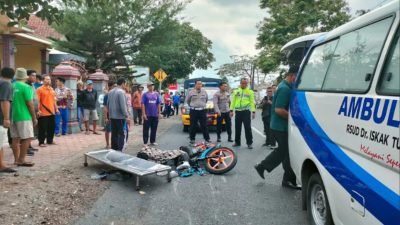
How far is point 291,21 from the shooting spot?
1307 inches

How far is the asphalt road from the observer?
196 inches

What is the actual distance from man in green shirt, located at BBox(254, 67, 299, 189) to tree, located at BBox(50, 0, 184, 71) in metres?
16.9

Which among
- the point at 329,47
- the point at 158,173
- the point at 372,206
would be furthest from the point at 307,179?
the point at 158,173

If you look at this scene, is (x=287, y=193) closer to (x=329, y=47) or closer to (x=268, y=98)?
(x=329, y=47)

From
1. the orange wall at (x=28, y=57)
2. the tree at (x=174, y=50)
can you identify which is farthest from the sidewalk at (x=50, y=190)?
the tree at (x=174, y=50)

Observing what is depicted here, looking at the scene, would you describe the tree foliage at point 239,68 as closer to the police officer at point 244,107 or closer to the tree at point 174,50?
the tree at point 174,50

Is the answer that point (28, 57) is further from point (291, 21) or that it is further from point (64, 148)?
point (291, 21)

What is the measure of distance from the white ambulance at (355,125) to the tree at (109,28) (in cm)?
1882

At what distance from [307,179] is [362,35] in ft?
6.09

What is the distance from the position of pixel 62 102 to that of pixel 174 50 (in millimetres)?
16413

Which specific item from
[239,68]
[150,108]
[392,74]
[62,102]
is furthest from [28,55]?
[239,68]

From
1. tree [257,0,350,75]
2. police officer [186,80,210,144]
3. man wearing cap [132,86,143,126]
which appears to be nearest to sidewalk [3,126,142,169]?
police officer [186,80,210,144]

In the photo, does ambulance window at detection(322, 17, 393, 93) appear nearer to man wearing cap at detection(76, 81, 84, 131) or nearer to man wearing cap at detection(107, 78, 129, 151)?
man wearing cap at detection(107, 78, 129, 151)

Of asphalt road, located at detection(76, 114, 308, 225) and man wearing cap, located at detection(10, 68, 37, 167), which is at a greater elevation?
man wearing cap, located at detection(10, 68, 37, 167)
